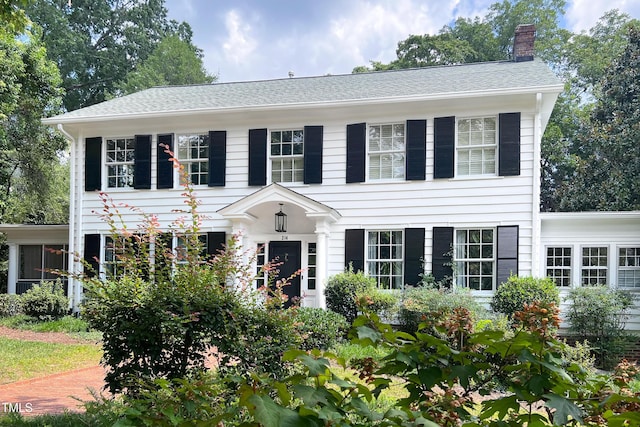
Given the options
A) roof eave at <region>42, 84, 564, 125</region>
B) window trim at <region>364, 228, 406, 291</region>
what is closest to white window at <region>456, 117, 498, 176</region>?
roof eave at <region>42, 84, 564, 125</region>

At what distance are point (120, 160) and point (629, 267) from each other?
44.2ft

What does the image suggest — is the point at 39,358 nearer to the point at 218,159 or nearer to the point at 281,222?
the point at 281,222

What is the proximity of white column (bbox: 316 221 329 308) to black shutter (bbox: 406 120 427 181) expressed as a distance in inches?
96.6

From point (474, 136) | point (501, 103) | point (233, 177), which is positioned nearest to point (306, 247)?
point (233, 177)

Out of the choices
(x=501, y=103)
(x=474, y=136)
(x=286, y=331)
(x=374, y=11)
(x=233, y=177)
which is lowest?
(x=286, y=331)

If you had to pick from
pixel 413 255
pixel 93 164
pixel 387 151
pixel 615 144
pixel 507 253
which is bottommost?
pixel 413 255

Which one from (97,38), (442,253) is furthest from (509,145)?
(97,38)

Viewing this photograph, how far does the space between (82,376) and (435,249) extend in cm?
753

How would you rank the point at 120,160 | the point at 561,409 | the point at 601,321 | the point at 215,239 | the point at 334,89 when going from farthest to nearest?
the point at 334,89 → the point at 120,160 → the point at 215,239 → the point at 601,321 → the point at 561,409

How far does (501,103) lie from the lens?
1022cm

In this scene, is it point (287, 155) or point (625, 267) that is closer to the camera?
point (625, 267)

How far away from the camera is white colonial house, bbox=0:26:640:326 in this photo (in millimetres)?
10219

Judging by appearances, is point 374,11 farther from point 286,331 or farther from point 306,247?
point 286,331

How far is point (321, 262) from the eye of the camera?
10688 millimetres
